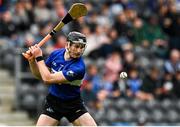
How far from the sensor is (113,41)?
16828mm

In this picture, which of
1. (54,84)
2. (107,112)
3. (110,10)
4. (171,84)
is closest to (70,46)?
(54,84)

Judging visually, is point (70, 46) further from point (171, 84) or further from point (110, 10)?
point (110, 10)

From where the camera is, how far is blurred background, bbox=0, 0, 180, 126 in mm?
15477

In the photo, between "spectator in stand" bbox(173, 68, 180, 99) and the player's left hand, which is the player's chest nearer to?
the player's left hand

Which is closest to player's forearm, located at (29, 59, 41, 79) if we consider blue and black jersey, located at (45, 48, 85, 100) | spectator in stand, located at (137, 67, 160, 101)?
blue and black jersey, located at (45, 48, 85, 100)

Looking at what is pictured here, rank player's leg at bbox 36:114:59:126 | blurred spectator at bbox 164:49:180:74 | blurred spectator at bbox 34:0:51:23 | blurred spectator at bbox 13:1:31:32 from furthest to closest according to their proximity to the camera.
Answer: blurred spectator at bbox 164:49:180:74 → blurred spectator at bbox 34:0:51:23 → blurred spectator at bbox 13:1:31:32 → player's leg at bbox 36:114:59:126

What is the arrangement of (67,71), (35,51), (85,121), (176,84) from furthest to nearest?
(176,84) < (85,121) < (67,71) < (35,51)

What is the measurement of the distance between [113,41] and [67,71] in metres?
7.54

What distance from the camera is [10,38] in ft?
51.8

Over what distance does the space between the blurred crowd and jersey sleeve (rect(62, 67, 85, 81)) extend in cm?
579

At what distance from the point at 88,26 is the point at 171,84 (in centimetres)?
240

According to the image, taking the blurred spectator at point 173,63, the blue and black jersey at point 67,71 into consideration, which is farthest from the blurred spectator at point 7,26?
the blue and black jersey at point 67,71

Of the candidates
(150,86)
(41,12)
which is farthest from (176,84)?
(41,12)

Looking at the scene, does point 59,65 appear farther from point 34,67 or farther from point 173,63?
point 173,63
